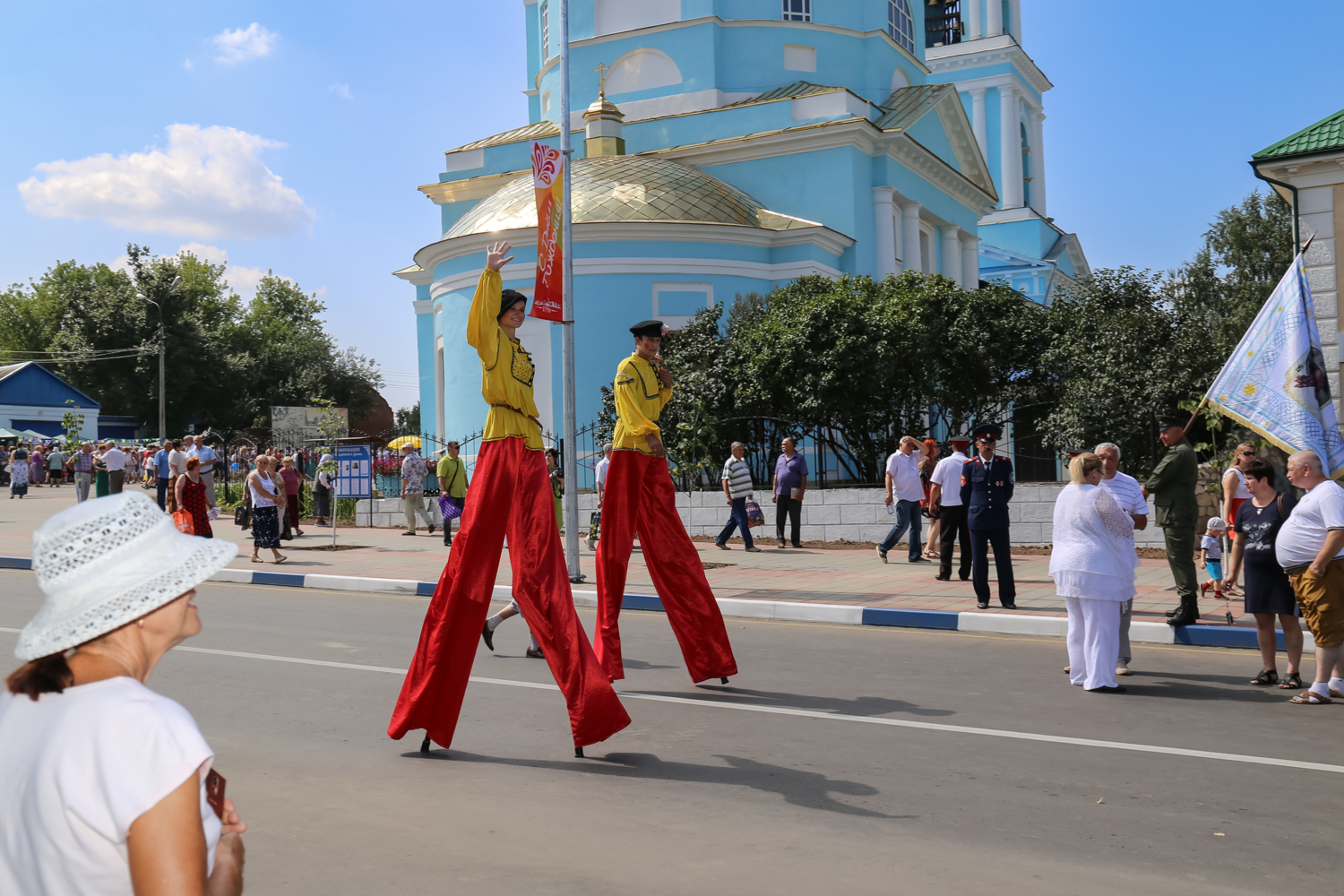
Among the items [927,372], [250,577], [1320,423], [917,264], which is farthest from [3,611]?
[917,264]

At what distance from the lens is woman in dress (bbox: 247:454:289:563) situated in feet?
53.2

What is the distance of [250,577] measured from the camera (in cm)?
1489

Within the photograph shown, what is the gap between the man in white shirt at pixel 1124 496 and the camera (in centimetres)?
808

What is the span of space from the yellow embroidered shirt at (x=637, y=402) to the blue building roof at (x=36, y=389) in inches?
2576

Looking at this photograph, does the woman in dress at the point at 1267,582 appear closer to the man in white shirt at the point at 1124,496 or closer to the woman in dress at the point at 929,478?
the man in white shirt at the point at 1124,496

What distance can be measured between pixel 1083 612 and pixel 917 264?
95.5 ft

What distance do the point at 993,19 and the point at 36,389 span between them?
55.2 meters

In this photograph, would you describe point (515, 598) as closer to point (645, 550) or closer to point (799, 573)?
point (645, 550)

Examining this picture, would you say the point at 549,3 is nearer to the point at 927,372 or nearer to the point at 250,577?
the point at 927,372

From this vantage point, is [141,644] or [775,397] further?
[775,397]

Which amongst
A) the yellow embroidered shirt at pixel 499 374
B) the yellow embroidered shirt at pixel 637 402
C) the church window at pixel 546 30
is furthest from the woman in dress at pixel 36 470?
the yellow embroidered shirt at pixel 499 374

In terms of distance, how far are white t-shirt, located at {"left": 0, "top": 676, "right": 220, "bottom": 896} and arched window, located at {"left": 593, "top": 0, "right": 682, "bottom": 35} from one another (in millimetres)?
36775

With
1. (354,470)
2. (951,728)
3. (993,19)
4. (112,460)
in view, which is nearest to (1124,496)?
(951,728)

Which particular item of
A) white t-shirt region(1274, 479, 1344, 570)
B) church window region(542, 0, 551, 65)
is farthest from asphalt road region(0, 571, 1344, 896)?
church window region(542, 0, 551, 65)
